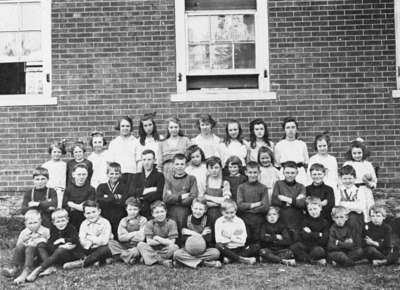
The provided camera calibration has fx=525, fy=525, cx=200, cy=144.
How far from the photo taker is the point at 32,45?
28.7ft

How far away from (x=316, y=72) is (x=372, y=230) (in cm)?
300

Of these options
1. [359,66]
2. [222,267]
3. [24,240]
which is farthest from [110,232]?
[359,66]

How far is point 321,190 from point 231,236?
1.32 meters

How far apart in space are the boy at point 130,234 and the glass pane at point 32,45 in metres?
3.55

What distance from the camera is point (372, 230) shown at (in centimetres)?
648

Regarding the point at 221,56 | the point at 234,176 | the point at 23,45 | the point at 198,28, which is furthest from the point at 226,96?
the point at 23,45

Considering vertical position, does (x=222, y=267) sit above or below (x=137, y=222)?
below

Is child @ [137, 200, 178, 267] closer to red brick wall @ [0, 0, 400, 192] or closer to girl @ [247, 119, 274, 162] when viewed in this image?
girl @ [247, 119, 274, 162]

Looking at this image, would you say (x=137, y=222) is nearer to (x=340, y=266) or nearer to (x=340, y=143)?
(x=340, y=266)

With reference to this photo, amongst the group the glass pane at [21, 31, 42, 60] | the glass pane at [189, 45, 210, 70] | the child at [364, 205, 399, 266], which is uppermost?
the glass pane at [21, 31, 42, 60]

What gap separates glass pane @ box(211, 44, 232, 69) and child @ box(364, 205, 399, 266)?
3.48 m

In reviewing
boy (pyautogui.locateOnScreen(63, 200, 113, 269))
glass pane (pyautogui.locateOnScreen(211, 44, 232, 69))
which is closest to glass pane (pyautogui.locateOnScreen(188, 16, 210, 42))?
glass pane (pyautogui.locateOnScreen(211, 44, 232, 69))

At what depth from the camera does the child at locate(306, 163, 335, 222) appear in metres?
6.62

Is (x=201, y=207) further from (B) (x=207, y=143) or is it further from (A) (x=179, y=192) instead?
(B) (x=207, y=143)
